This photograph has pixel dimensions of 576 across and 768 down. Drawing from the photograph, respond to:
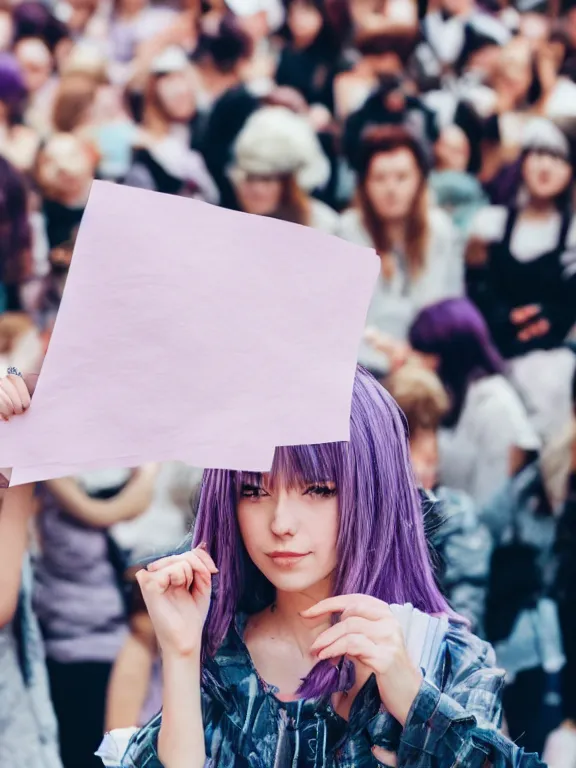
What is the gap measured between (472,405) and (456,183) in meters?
0.75

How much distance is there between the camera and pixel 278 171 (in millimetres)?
3301

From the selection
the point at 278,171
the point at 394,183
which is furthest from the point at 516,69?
the point at 278,171

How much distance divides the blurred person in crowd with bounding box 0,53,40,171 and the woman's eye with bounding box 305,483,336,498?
2.33 metres

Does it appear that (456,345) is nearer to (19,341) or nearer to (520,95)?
(520,95)

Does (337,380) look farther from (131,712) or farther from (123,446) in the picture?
(131,712)

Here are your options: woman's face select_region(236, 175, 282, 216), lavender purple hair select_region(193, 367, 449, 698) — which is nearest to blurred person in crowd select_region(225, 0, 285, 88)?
woman's face select_region(236, 175, 282, 216)

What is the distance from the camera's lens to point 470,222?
3.39 meters

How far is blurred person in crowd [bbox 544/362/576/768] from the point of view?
280 cm

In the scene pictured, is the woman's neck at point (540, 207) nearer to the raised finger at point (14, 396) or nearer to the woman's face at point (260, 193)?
the woman's face at point (260, 193)

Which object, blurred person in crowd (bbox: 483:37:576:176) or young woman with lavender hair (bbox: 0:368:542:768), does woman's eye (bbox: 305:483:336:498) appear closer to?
young woman with lavender hair (bbox: 0:368:542:768)

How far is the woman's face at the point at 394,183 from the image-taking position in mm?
3342

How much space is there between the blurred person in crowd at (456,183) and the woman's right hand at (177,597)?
8.01 ft

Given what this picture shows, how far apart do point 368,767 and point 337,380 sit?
380mm

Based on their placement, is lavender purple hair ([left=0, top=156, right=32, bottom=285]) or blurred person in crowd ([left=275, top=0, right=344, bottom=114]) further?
blurred person in crowd ([left=275, top=0, right=344, bottom=114])
